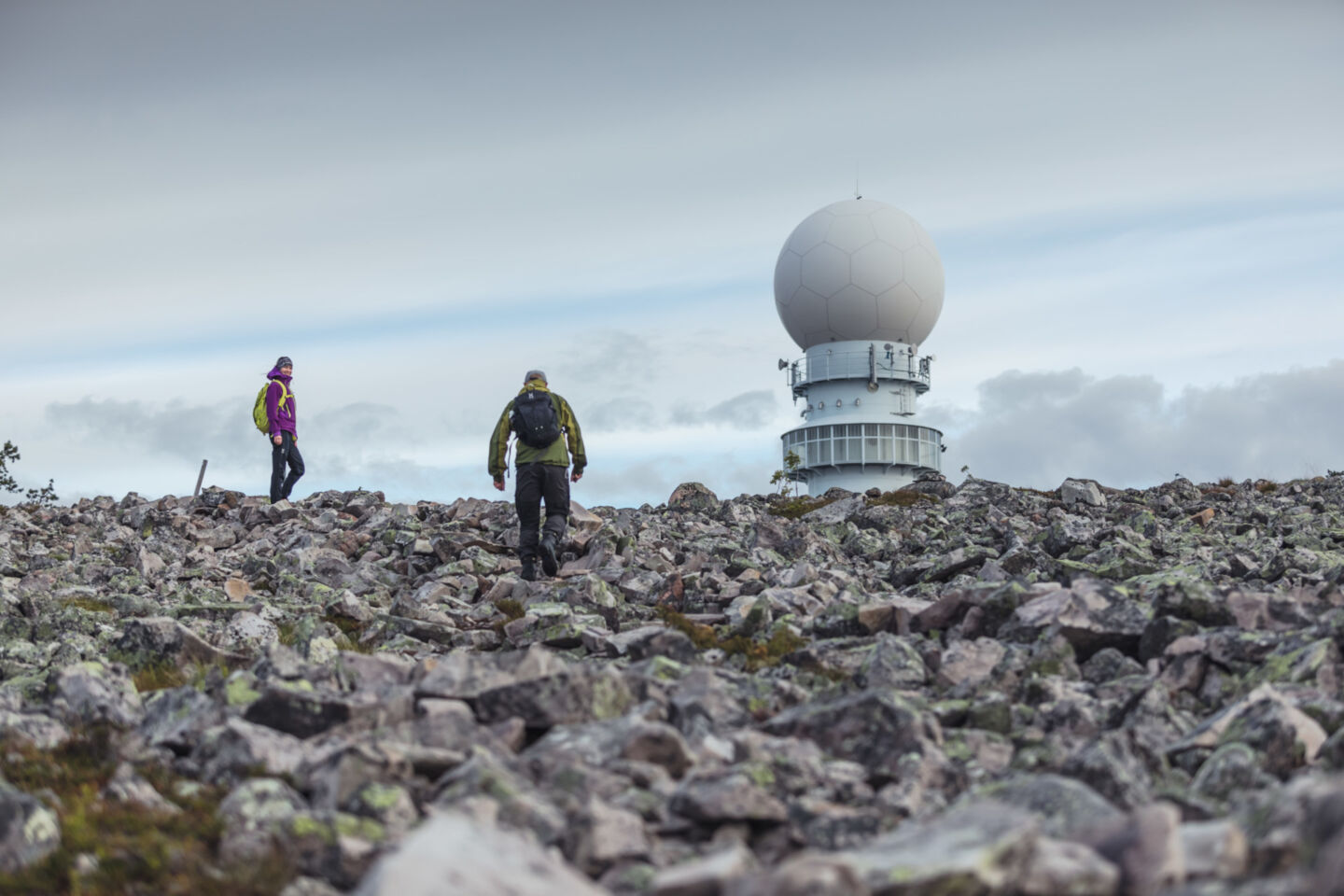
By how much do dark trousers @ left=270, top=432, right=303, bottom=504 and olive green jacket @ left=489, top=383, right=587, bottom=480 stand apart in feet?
28.6

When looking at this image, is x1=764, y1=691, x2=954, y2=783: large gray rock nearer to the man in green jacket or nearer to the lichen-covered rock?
the lichen-covered rock

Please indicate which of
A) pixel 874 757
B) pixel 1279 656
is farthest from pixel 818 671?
pixel 1279 656

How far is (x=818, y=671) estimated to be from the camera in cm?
775

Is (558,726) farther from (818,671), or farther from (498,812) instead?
(818,671)

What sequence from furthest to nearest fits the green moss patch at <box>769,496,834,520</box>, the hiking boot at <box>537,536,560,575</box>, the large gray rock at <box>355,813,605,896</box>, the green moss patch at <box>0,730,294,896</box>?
the green moss patch at <box>769,496,834,520</box> → the hiking boot at <box>537,536,560,575</box> → the green moss patch at <box>0,730,294,896</box> → the large gray rock at <box>355,813,605,896</box>

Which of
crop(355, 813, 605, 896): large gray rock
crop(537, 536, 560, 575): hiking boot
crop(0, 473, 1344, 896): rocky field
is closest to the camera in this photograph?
crop(355, 813, 605, 896): large gray rock

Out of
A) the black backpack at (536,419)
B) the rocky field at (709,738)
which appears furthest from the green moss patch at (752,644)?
the black backpack at (536,419)

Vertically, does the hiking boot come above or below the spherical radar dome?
below

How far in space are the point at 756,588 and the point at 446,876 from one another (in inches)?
315

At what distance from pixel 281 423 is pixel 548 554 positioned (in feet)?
31.3

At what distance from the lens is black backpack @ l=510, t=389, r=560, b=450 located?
13.3m

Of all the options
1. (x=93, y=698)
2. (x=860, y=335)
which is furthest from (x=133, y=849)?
(x=860, y=335)

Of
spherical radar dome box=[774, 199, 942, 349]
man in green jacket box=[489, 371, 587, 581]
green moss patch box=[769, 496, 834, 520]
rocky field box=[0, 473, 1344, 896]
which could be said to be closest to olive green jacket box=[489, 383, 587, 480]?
man in green jacket box=[489, 371, 587, 581]

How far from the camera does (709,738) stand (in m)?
5.62
